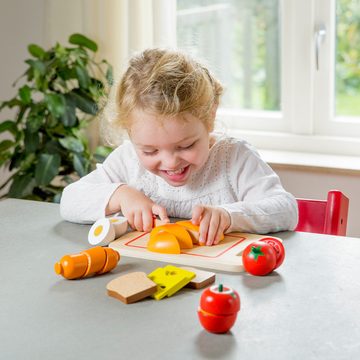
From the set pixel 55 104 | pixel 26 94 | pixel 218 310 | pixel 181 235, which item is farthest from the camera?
pixel 26 94

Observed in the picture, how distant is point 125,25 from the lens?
9.14 feet

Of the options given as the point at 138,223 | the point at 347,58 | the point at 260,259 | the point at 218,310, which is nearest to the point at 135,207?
the point at 138,223

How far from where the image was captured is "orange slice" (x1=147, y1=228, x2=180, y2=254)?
1414 millimetres

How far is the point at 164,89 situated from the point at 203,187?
0.28 m

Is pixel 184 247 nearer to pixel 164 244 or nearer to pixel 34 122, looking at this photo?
pixel 164 244

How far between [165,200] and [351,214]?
3.44ft

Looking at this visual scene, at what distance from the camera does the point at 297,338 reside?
3.46 feet

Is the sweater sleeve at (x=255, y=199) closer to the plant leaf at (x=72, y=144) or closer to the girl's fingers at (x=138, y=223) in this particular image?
the girl's fingers at (x=138, y=223)

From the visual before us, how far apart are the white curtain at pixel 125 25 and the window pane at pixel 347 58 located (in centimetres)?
61

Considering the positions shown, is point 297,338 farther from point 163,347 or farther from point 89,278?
point 89,278

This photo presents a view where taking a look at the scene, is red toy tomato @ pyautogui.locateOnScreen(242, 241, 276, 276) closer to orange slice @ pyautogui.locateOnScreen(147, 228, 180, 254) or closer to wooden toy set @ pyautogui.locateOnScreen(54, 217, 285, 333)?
wooden toy set @ pyautogui.locateOnScreen(54, 217, 285, 333)

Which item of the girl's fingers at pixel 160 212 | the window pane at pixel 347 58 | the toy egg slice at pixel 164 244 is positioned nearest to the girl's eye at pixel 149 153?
A: the girl's fingers at pixel 160 212

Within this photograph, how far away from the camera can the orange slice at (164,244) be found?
141 centimetres

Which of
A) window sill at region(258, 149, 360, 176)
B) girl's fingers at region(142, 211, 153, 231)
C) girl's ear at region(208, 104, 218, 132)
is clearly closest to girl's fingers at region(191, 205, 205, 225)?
girl's fingers at region(142, 211, 153, 231)
